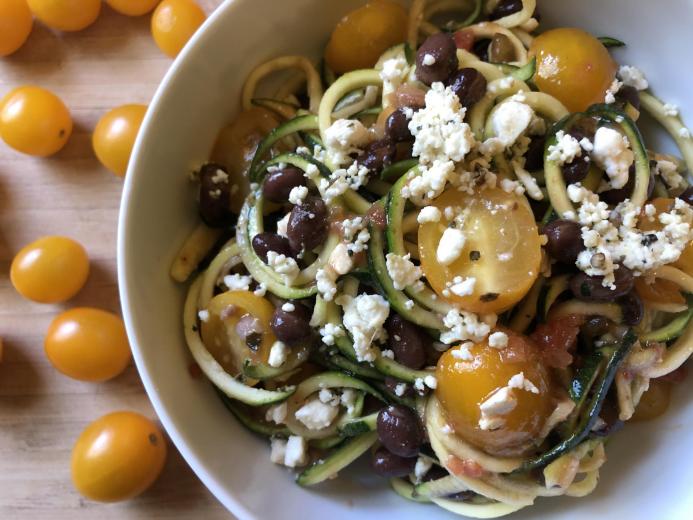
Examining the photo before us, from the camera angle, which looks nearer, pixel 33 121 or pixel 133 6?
pixel 33 121

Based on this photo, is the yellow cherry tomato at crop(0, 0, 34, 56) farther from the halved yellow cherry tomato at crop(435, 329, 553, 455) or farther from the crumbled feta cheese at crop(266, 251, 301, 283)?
the halved yellow cherry tomato at crop(435, 329, 553, 455)

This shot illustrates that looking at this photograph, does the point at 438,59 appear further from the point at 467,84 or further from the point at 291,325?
the point at 291,325

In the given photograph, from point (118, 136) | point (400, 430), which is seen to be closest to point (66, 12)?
point (118, 136)

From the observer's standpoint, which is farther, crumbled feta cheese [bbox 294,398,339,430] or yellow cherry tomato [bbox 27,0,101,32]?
yellow cherry tomato [bbox 27,0,101,32]

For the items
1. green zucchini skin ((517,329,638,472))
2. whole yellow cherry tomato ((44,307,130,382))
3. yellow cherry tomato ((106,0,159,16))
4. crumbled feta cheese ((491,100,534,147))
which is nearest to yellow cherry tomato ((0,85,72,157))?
yellow cherry tomato ((106,0,159,16))

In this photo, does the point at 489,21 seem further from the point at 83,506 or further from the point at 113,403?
the point at 83,506

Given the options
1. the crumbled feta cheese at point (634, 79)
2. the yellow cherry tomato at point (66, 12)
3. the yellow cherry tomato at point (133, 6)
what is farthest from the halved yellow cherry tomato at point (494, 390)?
the yellow cherry tomato at point (66, 12)
